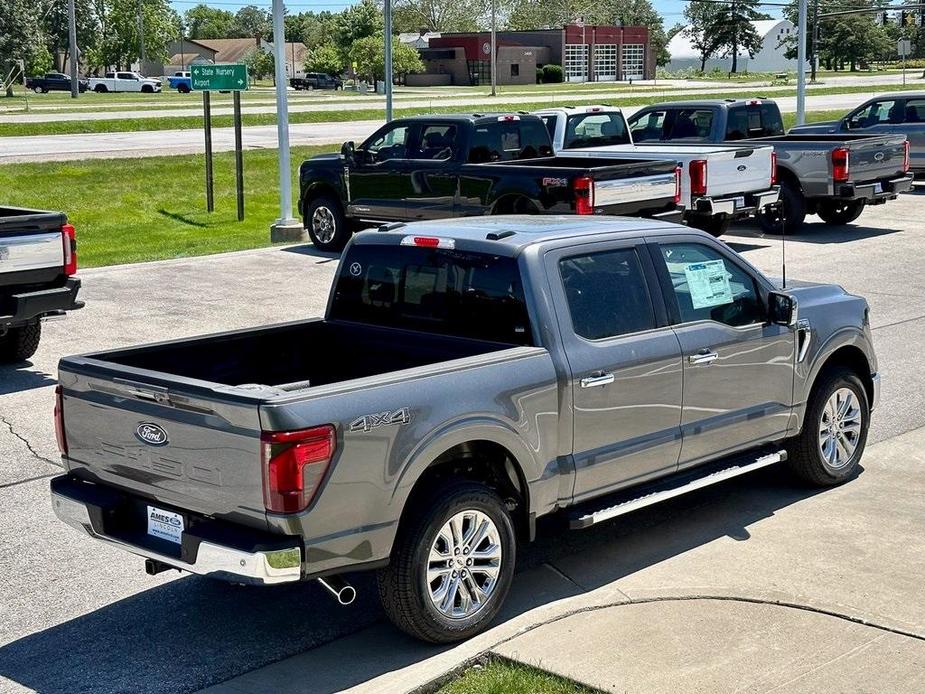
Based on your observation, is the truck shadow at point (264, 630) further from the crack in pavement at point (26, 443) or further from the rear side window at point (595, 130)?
the rear side window at point (595, 130)

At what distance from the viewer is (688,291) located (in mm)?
7078

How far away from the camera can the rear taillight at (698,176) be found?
58.6 ft

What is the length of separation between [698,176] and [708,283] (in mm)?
11057

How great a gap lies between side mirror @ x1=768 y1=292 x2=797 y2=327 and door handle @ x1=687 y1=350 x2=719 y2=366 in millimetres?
555

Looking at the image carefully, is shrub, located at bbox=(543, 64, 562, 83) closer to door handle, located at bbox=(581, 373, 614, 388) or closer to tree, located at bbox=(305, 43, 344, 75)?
tree, located at bbox=(305, 43, 344, 75)

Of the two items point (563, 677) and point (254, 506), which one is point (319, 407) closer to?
point (254, 506)

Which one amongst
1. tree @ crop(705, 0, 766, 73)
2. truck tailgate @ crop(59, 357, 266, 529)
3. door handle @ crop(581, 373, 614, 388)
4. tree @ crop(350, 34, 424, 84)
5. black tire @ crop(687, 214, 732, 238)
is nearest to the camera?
truck tailgate @ crop(59, 357, 266, 529)

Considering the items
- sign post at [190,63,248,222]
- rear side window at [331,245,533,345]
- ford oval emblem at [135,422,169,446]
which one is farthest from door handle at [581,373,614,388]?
sign post at [190,63,248,222]

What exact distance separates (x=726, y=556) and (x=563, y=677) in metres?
1.85

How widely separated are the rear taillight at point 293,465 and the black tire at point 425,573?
561 mm

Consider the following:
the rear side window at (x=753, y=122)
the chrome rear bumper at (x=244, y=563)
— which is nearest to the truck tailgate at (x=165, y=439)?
the chrome rear bumper at (x=244, y=563)

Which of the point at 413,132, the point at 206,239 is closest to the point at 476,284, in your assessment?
the point at 413,132

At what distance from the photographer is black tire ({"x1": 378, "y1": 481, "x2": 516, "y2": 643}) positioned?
5.57 m

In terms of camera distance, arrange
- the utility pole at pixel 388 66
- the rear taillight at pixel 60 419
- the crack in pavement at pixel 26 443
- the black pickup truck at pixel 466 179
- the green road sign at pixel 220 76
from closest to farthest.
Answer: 1. the rear taillight at pixel 60 419
2. the crack in pavement at pixel 26 443
3. the black pickup truck at pixel 466 179
4. the green road sign at pixel 220 76
5. the utility pole at pixel 388 66
